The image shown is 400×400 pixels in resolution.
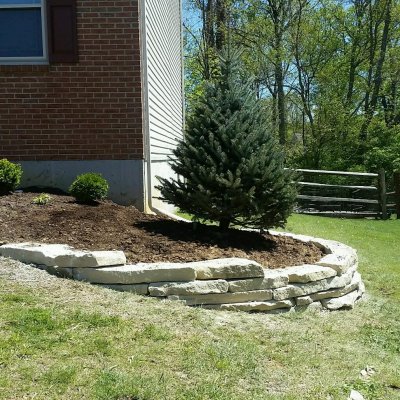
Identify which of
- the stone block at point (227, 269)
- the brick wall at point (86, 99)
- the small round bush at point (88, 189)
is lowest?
the stone block at point (227, 269)

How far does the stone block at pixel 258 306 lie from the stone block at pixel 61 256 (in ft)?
3.10

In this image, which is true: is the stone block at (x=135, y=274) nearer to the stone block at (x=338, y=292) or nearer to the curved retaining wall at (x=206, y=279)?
the curved retaining wall at (x=206, y=279)

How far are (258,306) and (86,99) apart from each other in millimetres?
4272

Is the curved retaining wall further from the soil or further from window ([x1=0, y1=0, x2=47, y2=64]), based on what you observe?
window ([x1=0, y1=0, x2=47, y2=64])

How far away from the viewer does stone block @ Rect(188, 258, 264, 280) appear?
4648 millimetres

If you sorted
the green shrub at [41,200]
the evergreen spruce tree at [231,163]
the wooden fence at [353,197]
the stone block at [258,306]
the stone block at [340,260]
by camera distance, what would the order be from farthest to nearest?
the wooden fence at [353,197] < the green shrub at [41,200] < the evergreen spruce tree at [231,163] < the stone block at [340,260] < the stone block at [258,306]

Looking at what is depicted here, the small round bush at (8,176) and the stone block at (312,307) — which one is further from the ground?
the small round bush at (8,176)

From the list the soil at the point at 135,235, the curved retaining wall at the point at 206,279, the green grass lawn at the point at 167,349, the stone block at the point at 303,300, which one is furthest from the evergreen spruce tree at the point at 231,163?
the green grass lawn at the point at 167,349

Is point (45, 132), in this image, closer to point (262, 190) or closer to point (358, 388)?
point (262, 190)

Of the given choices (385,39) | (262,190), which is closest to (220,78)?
(262,190)

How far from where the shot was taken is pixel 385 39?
964 inches

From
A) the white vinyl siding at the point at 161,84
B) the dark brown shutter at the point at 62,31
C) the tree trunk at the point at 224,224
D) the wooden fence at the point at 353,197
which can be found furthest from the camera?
the wooden fence at the point at 353,197

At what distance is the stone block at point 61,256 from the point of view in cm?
451

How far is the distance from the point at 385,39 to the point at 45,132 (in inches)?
835
